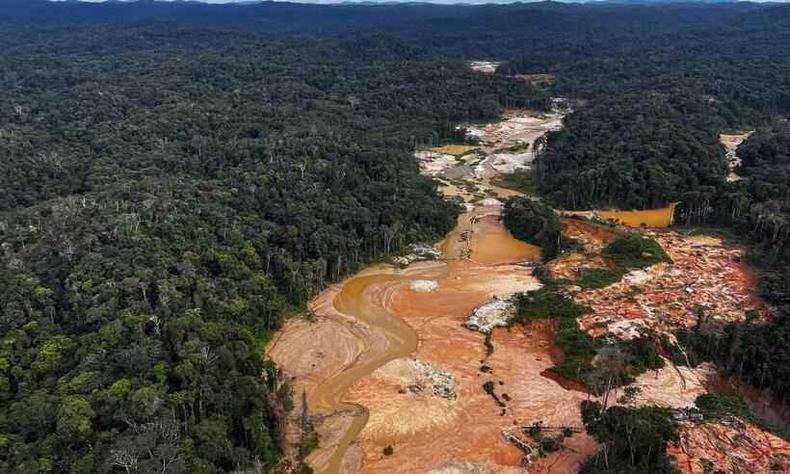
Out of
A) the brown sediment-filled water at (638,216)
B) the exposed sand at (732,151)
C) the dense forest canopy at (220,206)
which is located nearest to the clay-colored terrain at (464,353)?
the dense forest canopy at (220,206)

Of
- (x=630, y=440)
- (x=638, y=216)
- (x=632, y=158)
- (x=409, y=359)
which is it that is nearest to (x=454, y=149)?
(x=632, y=158)

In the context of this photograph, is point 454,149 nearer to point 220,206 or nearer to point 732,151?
point 732,151

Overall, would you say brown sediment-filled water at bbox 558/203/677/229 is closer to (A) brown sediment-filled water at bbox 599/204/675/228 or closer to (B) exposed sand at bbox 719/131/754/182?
(A) brown sediment-filled water at bbox 599/204/675/228

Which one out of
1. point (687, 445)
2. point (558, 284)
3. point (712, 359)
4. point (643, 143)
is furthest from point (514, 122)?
point (687, 445)

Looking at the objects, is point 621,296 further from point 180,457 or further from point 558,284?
point 180,457

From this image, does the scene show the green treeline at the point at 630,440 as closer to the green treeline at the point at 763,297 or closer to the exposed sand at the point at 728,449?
the exposed sand at the point at 728,449

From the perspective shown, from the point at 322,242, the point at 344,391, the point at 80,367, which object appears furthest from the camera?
the point at 322,242

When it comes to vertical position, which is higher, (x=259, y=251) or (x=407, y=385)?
(x=259, y=251)
